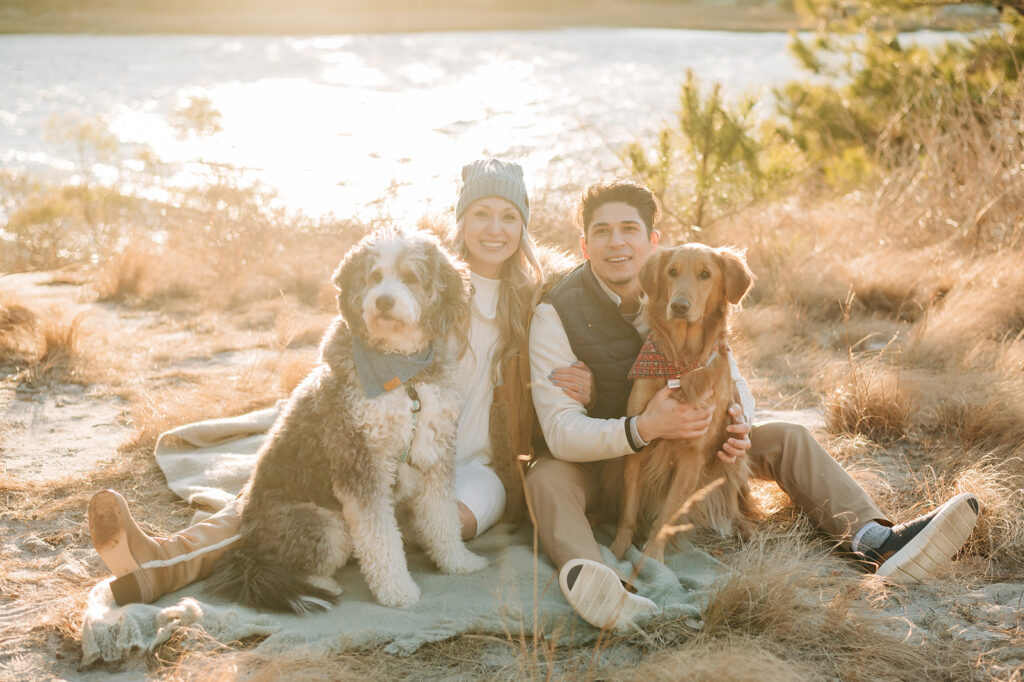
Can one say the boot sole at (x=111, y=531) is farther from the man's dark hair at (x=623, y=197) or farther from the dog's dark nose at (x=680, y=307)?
the man's dark hair at (x=623, y=197)

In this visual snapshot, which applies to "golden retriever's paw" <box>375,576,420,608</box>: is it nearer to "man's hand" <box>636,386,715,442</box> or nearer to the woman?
the woman

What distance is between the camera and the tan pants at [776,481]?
3.48 metres

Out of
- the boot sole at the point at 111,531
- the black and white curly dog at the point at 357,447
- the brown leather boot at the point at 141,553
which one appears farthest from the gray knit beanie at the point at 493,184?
the boot sole at the point at 111,531

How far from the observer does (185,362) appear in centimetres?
695

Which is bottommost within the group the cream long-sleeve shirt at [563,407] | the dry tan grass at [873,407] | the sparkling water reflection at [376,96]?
the dry tan grass at [873,407]

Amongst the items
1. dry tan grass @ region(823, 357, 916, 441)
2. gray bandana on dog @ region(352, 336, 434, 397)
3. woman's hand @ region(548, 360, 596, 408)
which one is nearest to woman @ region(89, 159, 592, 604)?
woman's hand @ region(548, 360, 596, 408)

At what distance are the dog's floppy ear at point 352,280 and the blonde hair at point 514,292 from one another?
87 centimetres

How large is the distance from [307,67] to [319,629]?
32026 mm

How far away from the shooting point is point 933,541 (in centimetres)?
335

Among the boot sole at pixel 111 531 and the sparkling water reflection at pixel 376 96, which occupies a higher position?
the sparkling water reflection at pixel 376 96

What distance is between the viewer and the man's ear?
3613 millimetres

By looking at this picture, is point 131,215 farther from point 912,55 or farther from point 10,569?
point 912,55

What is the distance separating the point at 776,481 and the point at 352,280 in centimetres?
231

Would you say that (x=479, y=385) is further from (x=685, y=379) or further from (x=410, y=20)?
(x=410, y=20)
